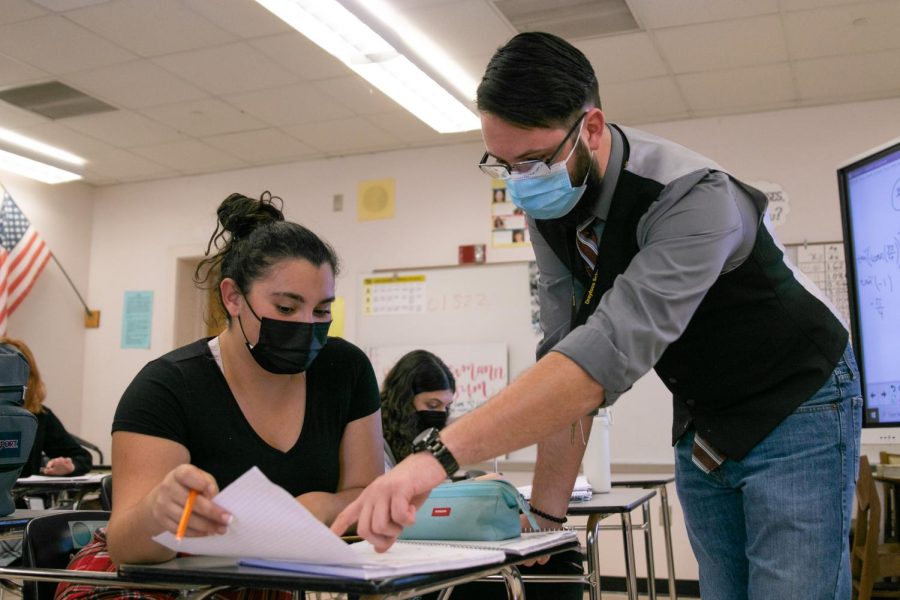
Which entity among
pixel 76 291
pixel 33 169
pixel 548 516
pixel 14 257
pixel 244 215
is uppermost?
pixel 33 169

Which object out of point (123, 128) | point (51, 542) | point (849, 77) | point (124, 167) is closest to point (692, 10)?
point (849, 77)

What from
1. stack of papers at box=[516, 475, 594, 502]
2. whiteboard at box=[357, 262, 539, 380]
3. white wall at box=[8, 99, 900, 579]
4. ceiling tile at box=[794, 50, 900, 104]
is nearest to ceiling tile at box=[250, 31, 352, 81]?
white wall at box=[8, 99, 900, 579]

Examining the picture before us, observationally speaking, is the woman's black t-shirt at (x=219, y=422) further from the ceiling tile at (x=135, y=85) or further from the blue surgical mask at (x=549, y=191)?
the ceiling tile at (x=135, y=85)

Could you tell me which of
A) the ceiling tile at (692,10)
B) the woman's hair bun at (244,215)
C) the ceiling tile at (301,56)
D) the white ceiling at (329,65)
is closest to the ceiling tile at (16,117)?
the white ceiling at (329,65)

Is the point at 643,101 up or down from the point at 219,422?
up

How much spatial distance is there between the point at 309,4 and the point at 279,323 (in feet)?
7.88

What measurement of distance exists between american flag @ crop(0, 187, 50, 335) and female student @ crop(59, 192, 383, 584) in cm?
469

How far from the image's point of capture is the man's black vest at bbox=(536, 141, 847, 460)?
1.18m

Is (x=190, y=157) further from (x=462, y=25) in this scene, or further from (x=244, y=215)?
(x=244, y=215)

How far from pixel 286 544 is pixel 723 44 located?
149 inches

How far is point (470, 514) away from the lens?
119 centimetres

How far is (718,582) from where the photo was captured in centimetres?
133

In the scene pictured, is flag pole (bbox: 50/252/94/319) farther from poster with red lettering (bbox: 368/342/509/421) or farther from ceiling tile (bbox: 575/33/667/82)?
ceiling tile (bbox: 575/33/667/82)

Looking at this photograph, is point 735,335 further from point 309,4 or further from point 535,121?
point 309,4
